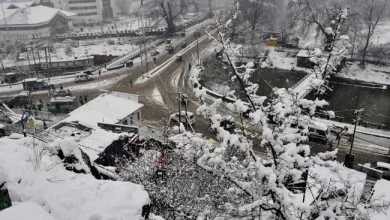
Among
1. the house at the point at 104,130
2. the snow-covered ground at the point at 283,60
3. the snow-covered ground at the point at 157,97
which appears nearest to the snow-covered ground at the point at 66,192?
the house at the point at 104,130

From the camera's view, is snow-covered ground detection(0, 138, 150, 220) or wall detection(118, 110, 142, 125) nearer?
snow-covered ground detection(0, 138, 150, 220)

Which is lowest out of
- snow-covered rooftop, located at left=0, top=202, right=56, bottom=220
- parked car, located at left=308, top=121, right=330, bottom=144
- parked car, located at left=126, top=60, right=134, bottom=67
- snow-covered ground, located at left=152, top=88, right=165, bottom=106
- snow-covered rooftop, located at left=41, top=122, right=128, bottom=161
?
snow-covered ground, located at left=152, top=88, right=165, bottom=106

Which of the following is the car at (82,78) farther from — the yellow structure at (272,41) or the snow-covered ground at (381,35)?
the snow-covered ground at (381,35)

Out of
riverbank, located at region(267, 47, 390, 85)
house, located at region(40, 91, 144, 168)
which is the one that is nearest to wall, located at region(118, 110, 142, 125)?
house, located at region(40, 91, 144, 168)

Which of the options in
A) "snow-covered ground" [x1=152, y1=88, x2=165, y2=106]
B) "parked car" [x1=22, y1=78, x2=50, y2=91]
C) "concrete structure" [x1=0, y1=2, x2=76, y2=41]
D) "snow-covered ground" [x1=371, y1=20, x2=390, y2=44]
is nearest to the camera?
"snow-covered ground" [x1=152, y1=88, x2=165, y2=106]

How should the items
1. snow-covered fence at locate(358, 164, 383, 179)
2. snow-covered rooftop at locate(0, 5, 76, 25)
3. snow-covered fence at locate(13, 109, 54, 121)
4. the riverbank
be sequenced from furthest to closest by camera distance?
snow-covered rooftop at locate(0, 5, 76, 25) → the riverbank → snow-covered fence at locate(13, 109, 54, 121) → snow-covered fence at locate(358, 164, 383, 179)

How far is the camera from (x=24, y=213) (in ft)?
20.4

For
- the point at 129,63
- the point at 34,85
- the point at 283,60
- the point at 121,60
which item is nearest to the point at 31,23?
the point at 121,60

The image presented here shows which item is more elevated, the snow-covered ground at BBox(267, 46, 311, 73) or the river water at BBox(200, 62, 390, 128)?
the snow-covered ground at BBox(267, 46, 311, 73)

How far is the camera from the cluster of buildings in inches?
2753

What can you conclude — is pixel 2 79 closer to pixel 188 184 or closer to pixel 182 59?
pixel 182 59

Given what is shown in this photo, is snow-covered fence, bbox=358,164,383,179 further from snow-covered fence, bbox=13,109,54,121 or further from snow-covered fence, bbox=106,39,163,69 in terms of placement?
snow-covered fence, bbox=106,39,163,69

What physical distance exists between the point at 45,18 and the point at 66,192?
73235mm

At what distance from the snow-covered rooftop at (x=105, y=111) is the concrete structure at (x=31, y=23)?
5230cm
